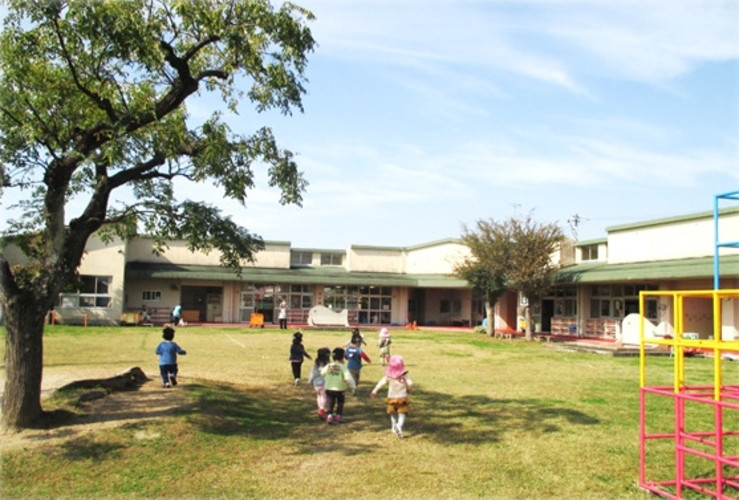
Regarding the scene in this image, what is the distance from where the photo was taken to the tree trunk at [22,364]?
8.21 metres

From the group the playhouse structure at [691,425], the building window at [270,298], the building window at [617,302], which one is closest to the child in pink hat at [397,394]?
the playhouse structure at [691,425]

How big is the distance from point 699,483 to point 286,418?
20.1ft

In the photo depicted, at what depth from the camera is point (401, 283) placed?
40938mm

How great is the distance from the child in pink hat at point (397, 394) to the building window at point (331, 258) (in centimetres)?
3427

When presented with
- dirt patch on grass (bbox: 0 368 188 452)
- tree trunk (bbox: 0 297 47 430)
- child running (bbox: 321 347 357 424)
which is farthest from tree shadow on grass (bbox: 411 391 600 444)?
tree trunk (bbox: 0 297 47 430)

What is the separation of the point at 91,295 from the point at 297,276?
11.9m

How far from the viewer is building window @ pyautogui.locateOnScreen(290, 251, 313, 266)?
42969mm

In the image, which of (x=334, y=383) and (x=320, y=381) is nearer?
(x=334, y=383)

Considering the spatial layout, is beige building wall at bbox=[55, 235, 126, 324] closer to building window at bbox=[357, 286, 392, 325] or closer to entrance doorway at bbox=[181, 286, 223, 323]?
entrance doorway at bbox=[181, 286, 223, 323]

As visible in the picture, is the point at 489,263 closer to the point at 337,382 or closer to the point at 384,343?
the point at 384,343

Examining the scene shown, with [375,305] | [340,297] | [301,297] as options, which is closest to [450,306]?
[375,305]

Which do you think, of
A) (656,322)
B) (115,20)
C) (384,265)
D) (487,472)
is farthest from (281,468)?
(384,265)

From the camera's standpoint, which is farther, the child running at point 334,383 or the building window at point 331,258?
the building window at point 331,258

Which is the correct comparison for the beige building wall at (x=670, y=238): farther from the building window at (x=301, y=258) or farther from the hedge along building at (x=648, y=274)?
the building window at (x=301, y=258)
